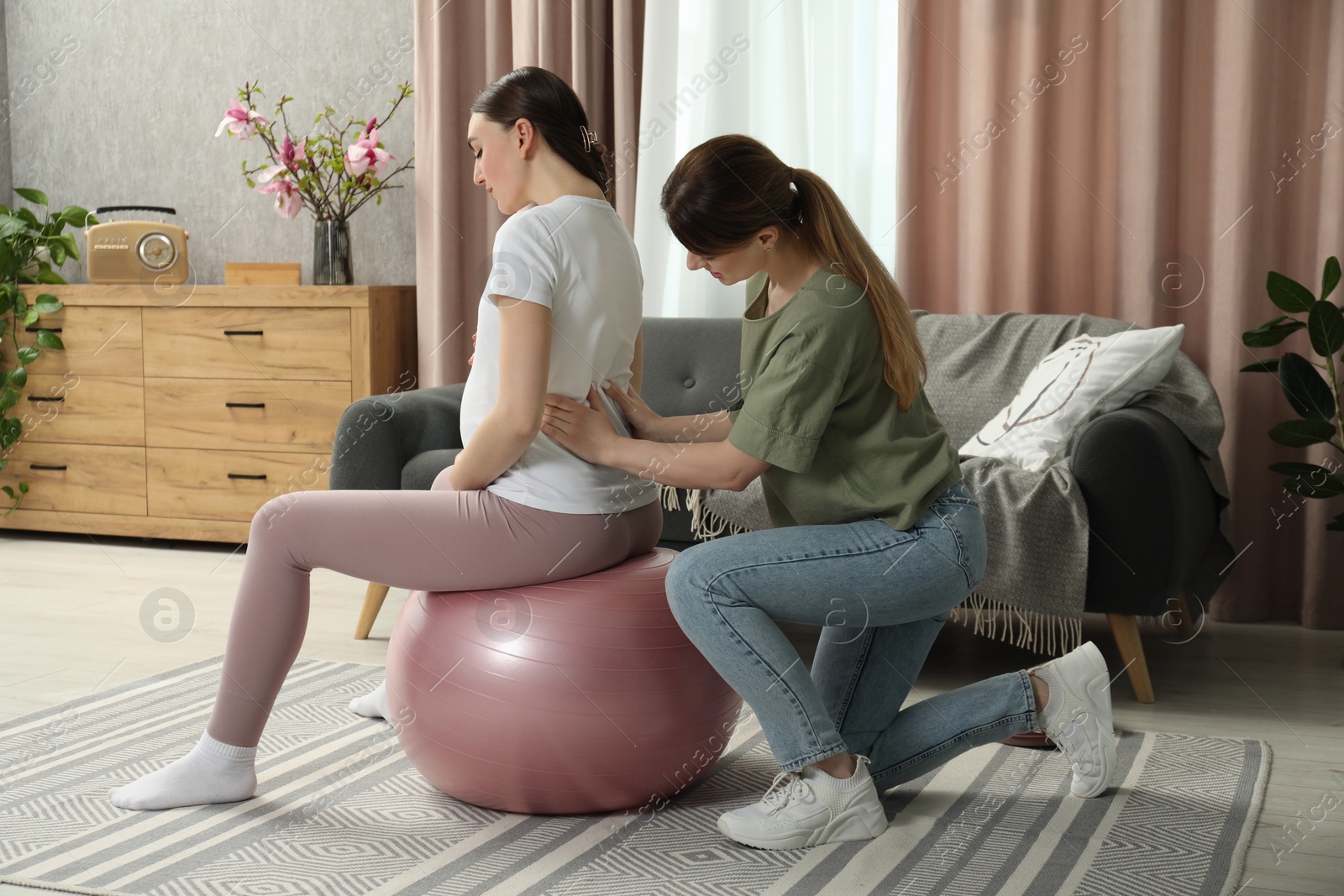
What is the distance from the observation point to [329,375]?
3.38m

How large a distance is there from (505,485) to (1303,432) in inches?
71.1

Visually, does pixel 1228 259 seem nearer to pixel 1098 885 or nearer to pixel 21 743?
pixel 1098 885

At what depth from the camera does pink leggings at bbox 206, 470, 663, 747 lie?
1506 millimetres

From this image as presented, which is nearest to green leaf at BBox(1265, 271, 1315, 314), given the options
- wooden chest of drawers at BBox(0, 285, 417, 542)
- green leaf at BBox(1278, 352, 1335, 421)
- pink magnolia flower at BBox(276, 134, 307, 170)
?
green leaf at BBox(1278, 352, 1335, 421)

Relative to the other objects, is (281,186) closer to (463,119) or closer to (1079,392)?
(463,119)

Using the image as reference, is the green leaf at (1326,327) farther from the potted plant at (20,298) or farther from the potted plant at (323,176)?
the potted plant at (20,298)

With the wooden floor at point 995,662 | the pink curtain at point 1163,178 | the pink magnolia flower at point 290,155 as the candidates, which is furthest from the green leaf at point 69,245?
the pink curtain at point 1163,178

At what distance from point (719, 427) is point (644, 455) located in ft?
0.70

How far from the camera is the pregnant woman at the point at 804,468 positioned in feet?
4.58

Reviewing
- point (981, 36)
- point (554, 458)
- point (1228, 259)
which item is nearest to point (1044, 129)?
point (981, 36)

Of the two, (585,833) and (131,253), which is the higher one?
(131,253)

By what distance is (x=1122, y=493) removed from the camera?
6.82 ft

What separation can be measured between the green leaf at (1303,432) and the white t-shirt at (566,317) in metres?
1.61

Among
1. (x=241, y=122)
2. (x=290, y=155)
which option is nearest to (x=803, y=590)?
(x=290, y=155)
